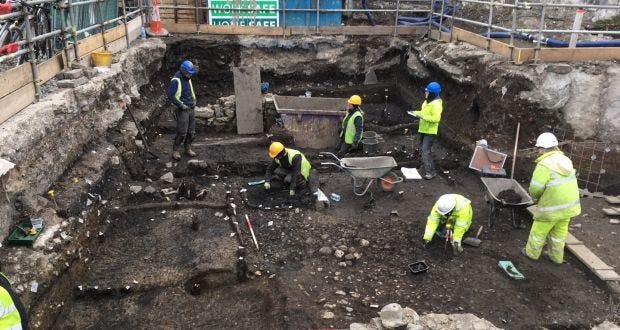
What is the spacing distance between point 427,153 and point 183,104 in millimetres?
5055

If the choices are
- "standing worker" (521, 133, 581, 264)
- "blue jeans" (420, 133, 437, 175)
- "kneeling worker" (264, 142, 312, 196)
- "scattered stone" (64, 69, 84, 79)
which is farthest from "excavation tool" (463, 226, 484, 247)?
"scattered stone" (64, 69, 84, 79)

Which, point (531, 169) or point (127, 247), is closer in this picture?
point (127, 247)

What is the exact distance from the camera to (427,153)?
8.85 meters

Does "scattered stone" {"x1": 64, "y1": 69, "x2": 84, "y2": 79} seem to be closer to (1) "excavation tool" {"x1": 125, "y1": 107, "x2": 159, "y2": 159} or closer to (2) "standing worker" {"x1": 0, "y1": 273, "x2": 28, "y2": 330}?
(1) "excavation tool" {"x1": 125, "y1": 107, "x2": 159, "y2": 159}

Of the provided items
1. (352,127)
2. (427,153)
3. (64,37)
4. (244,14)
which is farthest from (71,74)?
(244,14)

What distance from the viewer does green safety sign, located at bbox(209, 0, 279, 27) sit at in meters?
13.2

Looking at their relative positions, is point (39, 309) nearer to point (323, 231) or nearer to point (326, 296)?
point (326, 296)

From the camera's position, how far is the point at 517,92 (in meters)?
8.41

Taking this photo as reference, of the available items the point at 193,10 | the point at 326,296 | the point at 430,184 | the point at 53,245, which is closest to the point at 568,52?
the point at 430,184

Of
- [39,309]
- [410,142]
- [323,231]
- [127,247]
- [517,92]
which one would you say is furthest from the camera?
[410,142]

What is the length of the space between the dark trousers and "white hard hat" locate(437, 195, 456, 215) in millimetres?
5583

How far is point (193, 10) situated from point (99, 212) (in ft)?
28.9

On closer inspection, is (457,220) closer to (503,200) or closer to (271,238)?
(503,200)

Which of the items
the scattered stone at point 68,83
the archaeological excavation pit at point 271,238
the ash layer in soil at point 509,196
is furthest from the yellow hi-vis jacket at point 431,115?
the scattered stone at point 68,83
